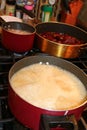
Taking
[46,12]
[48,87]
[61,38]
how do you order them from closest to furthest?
[48,87]
[61,38]
[46,12]

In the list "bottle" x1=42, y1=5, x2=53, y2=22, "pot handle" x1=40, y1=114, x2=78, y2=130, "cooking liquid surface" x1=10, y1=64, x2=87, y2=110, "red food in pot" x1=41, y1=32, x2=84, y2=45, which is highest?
"pot handle" x1=40, y1=114, x2=78, y2=130

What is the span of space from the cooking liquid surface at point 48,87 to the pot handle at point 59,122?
0.13 feet

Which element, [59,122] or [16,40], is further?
[16,40]

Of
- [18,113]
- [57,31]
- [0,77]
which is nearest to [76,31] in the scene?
[57,31]

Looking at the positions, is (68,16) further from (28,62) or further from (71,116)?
(71,116)

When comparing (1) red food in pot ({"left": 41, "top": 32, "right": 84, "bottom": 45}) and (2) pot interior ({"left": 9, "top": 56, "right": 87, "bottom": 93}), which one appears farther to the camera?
(1) red food in pot ({"left": 41, "top": 32, "right": 84, "bottom": 45})

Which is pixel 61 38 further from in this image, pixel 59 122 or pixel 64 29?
pixel 59 122

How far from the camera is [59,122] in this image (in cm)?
42

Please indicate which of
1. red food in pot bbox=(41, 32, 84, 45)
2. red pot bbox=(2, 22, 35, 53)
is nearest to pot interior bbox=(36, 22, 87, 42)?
red food in pot bbox=(41, 32, 84, 45)

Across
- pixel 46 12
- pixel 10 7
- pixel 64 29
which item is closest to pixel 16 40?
pixel 64 29

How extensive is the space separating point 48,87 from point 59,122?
0.16 metres

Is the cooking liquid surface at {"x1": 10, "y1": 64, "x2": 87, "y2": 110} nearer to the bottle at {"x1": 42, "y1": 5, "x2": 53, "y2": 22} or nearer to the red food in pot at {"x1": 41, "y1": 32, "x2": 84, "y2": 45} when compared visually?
the red food in pot at {"x1": 41, "y1": 32, "x2": 84, "y2": 45}

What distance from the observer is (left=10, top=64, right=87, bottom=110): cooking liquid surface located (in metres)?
0.52

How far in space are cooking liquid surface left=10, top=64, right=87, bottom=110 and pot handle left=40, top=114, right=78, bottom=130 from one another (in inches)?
1.5
